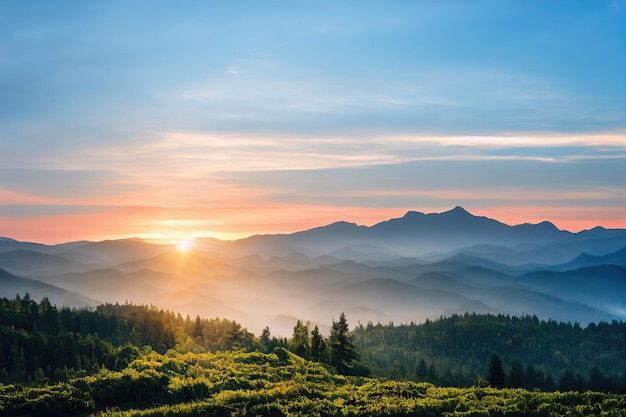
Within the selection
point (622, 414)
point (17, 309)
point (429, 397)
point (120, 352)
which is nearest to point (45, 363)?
point (120, 352)

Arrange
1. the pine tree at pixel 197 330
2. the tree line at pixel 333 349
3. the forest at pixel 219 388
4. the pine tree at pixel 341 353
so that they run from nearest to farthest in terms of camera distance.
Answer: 1. the forest at pixel 219 388
2. the pine tree at pixel 341 353
3. the tree line at pixel 333 349
4. the pine tree at pixel 197 330

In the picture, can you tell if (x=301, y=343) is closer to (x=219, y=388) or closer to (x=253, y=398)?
(x=219, y=388)

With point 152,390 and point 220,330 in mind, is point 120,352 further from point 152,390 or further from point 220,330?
point 220,330

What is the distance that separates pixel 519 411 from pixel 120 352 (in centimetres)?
5461

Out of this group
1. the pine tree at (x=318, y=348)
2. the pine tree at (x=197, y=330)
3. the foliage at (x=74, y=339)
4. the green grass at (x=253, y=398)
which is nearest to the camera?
the green grass at (x=253, y=398)

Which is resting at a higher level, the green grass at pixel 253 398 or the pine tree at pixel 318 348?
the green grass at pixel 253 398

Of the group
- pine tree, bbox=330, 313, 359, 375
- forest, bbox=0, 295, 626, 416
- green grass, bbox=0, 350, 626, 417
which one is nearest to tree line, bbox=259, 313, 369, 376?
pine tree, bbox=330, 313, 359, 375

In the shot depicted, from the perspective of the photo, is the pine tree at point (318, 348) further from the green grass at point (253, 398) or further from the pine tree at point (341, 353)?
the green grass at point (253, 398)

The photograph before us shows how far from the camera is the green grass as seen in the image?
5294 cm

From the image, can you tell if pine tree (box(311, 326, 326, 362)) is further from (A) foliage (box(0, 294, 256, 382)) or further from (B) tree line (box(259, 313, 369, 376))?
(A) foliage (box(0, 294, 256, 382))

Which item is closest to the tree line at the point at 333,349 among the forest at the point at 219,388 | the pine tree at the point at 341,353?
the pine tree at the point at 341,353

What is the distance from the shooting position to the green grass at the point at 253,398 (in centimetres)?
5294

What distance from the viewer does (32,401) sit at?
2146 inches

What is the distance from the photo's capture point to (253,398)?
56719 millimetres
